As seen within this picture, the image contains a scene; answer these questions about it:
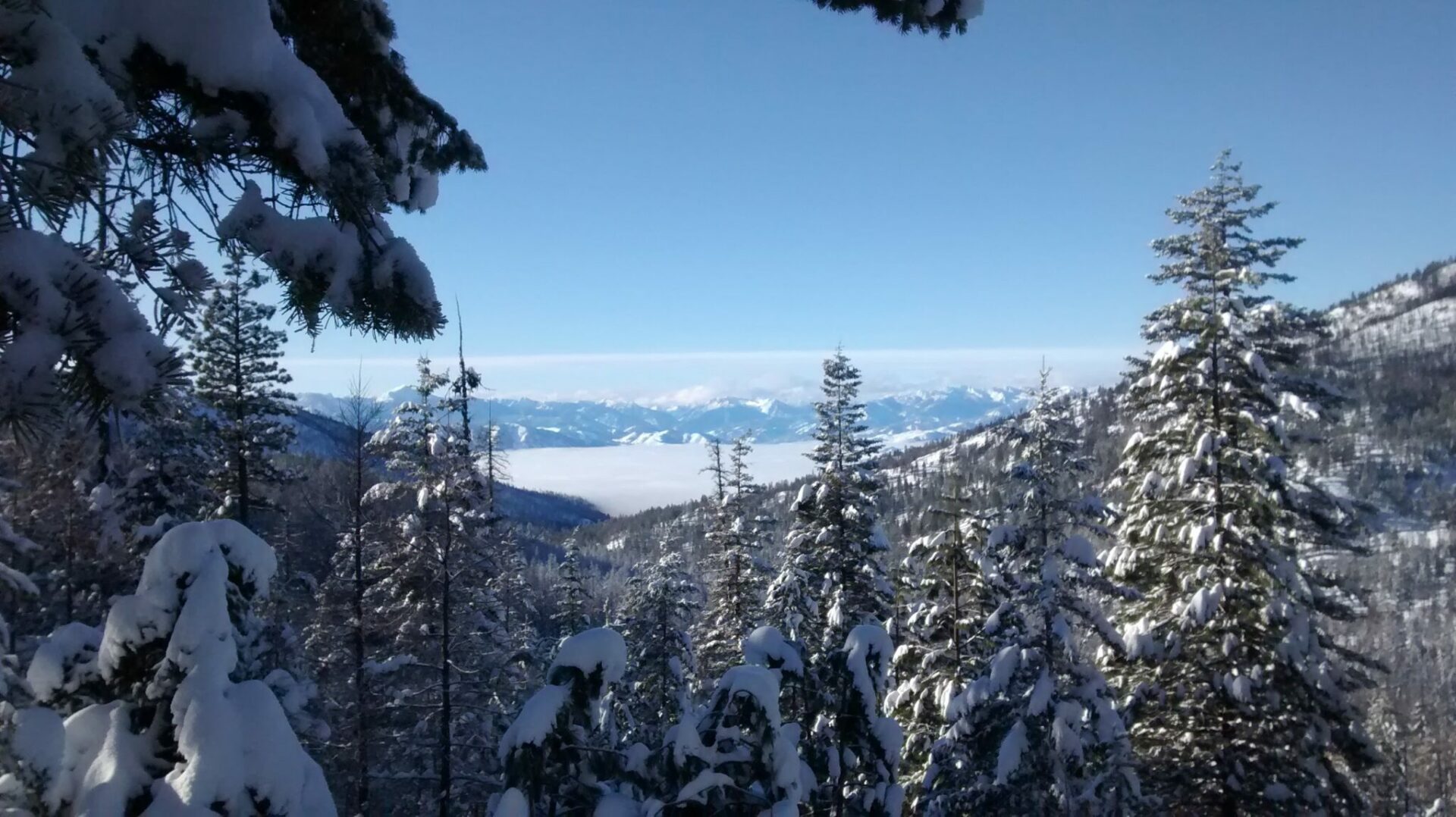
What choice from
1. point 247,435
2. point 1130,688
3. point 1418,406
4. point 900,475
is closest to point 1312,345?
point 1130,688

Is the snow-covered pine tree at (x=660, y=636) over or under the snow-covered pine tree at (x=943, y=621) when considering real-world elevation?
under

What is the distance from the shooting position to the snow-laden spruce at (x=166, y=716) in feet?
7.57

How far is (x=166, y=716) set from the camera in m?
2.51

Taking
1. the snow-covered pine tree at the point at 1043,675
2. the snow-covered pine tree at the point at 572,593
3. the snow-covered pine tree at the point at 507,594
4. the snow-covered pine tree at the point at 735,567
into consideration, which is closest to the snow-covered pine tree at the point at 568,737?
the snow-covered pine tree at the point at 1043,675

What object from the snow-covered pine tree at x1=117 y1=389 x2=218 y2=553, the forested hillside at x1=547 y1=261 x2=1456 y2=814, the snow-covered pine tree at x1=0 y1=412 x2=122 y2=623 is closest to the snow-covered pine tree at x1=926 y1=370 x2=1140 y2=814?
the snow-covered pine tree at x1=0 y1=412 x2=122 y2=623

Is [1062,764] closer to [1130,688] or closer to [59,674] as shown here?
[1130,688]

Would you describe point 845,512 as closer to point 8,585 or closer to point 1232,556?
point 1232,556

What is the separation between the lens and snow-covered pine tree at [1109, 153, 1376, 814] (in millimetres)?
11703

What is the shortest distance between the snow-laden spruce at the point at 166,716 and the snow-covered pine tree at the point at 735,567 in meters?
18.2

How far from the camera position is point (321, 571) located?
46250mm

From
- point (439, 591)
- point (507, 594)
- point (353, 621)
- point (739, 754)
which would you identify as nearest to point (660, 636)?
point (439, 591)

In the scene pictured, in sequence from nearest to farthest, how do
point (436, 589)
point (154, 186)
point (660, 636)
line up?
point (154, 186)
point (436, 589)
point (660, 636)

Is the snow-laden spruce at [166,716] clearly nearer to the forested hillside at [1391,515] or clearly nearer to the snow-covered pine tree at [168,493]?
the snow-covered pine tree at [168,493]

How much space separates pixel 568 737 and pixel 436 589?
15172 millimetres
